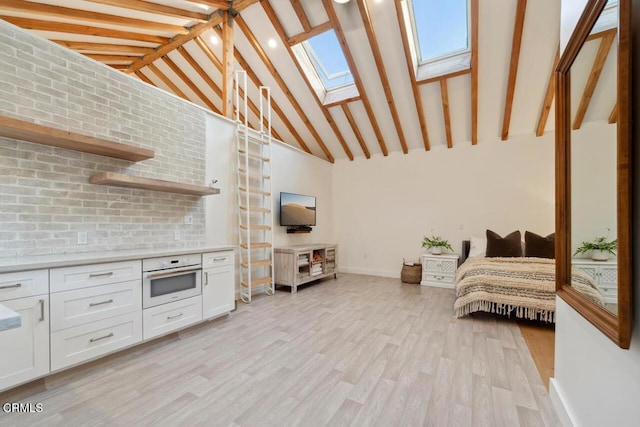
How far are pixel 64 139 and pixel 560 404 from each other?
12.4ft

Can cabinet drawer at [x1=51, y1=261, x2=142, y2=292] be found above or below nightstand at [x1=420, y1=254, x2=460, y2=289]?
above

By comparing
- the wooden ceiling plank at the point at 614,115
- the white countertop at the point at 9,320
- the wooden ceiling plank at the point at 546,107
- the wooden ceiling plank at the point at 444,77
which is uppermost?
the wooden ceiling plank at the point at 444,77

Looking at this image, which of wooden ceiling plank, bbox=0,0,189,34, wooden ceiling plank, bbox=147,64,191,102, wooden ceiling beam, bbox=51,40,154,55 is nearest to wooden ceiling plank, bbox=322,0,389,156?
wooden ceiling plank, bbox=0,0,189,34

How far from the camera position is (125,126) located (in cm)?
274

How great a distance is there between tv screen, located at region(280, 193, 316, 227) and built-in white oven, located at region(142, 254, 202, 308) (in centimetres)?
223

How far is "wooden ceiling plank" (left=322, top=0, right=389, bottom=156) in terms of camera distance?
3.46 metres

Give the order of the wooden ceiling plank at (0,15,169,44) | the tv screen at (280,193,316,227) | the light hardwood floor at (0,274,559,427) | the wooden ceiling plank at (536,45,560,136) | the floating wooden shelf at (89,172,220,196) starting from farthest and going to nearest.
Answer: the tv screen at (280,193,316,227) → the wooden ceiling plank at (536,45,560,136) → the wooden ceiling plank at (0,15,169,44) → the floating wooden shelf at (89,172,220,196) → the light hardwood floor at (0,274,559,427)

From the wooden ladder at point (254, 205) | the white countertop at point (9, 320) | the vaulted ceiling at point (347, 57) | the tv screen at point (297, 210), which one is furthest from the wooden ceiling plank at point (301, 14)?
the white countertop at point (9, 320)

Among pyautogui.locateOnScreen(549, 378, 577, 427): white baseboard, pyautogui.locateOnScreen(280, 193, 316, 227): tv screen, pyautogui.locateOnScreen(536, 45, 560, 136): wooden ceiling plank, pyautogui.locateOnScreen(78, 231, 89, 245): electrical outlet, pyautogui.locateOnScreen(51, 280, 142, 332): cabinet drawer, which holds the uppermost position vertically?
pyautogui.locateOnScreen(536, 45, 560, 136): wooden ceiling plank

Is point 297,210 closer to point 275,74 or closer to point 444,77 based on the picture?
point 275,74

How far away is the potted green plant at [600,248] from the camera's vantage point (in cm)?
107

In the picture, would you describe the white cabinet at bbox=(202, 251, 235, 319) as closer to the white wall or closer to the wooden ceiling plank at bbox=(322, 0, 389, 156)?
the wooden ceiling plank at bbox=(322, 0, 389, 156)

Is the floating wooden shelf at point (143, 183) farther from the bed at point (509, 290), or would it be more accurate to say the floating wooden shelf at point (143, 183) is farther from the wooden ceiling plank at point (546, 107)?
the wooden ceiling plank at point (546, 107)

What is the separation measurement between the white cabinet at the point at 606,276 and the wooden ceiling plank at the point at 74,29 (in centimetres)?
558
